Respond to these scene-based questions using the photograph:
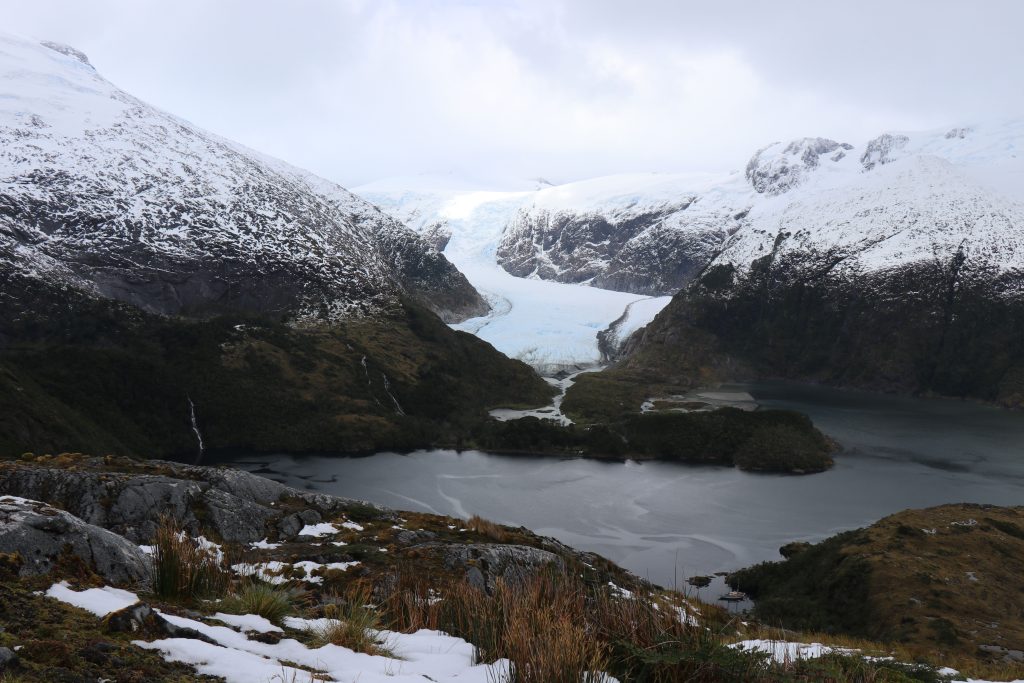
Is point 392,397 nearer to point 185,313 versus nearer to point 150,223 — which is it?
point 185,313

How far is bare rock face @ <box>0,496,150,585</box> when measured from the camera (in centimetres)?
868

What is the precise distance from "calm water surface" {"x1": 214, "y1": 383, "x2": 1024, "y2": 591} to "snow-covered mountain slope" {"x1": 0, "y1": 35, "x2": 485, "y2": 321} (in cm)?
6570

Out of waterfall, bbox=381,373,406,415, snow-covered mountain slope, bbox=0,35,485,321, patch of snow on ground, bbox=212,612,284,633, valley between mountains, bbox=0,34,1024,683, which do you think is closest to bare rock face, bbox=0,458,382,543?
valley between mountains, bbox=0,34,1024,683

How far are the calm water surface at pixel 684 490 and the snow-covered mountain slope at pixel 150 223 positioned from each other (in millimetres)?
65698

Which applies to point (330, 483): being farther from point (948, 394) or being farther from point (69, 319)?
point (948, 394)

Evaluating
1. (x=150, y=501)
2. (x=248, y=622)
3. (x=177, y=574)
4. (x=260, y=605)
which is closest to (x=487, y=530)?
(x=150, y=501)

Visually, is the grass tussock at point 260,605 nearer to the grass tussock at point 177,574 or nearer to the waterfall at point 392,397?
the grass tussock at point 177,574

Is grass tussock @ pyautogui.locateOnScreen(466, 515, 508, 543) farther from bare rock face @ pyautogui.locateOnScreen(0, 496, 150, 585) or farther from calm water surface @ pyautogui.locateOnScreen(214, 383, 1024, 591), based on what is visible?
calm water surface @ pyautogui.locateOnScreen(214, 383, 1024, 591)

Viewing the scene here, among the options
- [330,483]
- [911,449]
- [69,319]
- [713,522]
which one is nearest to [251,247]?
[69,319]

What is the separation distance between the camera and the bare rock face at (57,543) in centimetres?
868

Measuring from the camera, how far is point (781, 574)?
53719 millimetres

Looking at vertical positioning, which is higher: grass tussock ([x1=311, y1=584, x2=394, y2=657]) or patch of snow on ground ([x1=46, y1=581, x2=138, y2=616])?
patch of snow on ground ([x1=46, y1=581, x2=138, y2=616])

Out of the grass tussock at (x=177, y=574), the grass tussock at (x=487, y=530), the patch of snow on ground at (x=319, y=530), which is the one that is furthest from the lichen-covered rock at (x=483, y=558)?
the grass tussock at (x=177, y=574)

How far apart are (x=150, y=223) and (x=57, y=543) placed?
560ft
